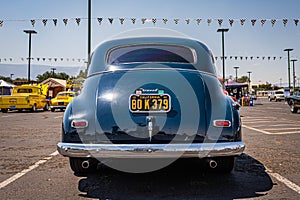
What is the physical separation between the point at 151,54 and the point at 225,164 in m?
1.66

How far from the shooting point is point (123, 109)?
3330 mm

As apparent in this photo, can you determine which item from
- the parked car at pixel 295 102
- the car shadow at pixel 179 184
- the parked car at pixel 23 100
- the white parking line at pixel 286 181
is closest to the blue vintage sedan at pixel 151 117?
the car shadow at pixel 179 184

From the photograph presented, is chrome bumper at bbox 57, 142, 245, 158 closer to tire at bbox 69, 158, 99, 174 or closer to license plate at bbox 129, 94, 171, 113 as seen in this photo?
license plate at bbox 129, 94, 171, 113

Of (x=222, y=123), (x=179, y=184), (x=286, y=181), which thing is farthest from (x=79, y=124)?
(x=286, y=181)

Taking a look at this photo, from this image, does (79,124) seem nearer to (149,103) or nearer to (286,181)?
(149,103)

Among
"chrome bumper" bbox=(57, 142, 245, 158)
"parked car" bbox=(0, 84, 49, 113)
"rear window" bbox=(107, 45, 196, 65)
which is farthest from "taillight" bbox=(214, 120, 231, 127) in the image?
"parked car" bbox=(0, 84, 49, 113)

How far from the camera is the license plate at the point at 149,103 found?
3299 mm

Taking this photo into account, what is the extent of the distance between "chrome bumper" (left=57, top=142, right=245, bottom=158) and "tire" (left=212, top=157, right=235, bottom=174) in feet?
2.50

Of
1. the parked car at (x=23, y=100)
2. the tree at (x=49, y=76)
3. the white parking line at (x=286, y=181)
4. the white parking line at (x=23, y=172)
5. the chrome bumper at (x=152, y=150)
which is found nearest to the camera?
the chrome bumper at (x=152, y=150)

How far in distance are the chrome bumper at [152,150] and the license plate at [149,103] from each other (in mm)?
390

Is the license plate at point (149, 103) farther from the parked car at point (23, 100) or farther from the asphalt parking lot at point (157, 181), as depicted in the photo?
the parked car at point (23, 100)

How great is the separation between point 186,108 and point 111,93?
2.68ft

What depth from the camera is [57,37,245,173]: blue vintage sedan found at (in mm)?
3158

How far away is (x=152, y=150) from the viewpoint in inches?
121
